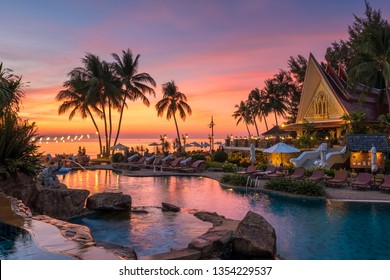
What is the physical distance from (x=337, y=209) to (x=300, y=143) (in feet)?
56.7

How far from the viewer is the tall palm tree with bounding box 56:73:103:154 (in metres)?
41.7

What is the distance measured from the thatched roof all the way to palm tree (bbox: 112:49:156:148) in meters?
26.2

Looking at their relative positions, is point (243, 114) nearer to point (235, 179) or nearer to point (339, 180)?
point (235, 179)

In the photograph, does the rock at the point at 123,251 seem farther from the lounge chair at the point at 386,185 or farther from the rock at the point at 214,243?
the lounge chair at the point at 386,185

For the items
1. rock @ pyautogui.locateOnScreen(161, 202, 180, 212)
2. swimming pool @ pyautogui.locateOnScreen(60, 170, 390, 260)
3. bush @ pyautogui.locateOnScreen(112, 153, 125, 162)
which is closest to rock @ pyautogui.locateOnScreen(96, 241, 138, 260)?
swimming pool @ pyautogui.locateOnScreen(60, 170, 390, 260)

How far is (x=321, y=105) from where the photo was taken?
3997 centimetres

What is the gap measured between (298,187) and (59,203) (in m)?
11.0

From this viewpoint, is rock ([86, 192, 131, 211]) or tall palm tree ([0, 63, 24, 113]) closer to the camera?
rock ([86, 192, 131, 211])

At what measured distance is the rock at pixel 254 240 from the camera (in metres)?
8.26

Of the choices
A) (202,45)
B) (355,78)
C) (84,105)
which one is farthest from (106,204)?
(84,105)

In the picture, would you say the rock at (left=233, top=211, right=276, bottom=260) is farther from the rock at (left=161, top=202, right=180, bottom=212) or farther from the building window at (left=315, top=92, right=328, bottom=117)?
the building window at (left=315, top=92, right=328, bottom=117)

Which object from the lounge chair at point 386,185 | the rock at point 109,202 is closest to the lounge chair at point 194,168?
the lounge chair at point 386,185

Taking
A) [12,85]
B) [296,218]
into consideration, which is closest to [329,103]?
[296,218]

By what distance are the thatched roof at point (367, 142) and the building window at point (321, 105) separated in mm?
13931
